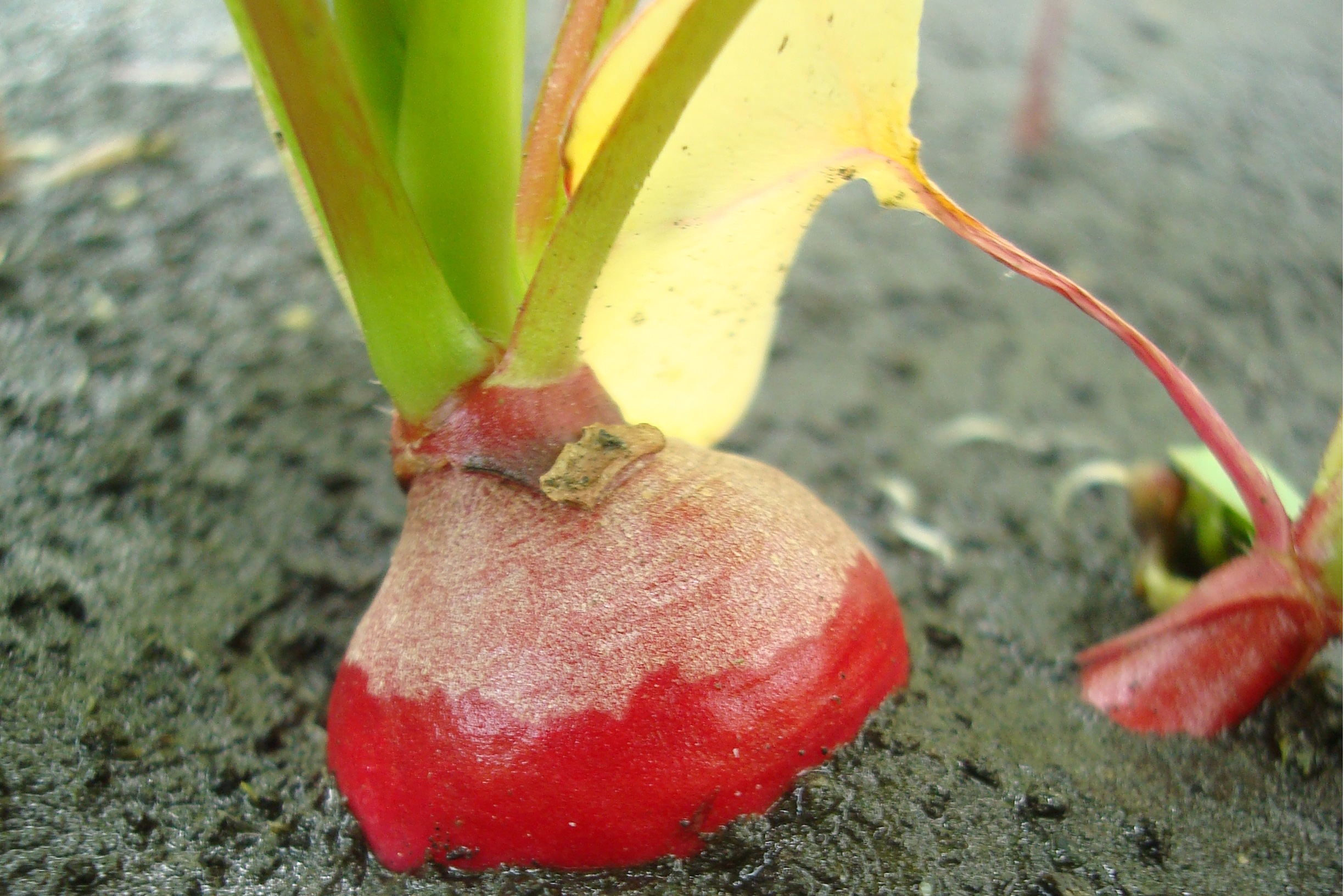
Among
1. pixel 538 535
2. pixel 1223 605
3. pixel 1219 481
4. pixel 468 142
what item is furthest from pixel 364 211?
pixel 1219 481

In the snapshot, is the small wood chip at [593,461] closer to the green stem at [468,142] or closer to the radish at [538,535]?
the radish at [538,535]

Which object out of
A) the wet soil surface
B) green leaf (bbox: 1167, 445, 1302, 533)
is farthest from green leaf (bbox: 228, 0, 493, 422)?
green leaf (bbox: 1167, 445, 1302, 533)

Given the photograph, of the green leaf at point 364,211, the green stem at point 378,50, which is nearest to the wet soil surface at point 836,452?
the green leaf at point 364,211

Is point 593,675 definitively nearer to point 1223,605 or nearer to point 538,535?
point 538,535

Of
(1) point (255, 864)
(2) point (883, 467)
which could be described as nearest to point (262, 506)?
(1) point (255, 864)

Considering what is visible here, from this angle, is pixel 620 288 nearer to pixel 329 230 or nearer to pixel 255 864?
pixel 329 230
